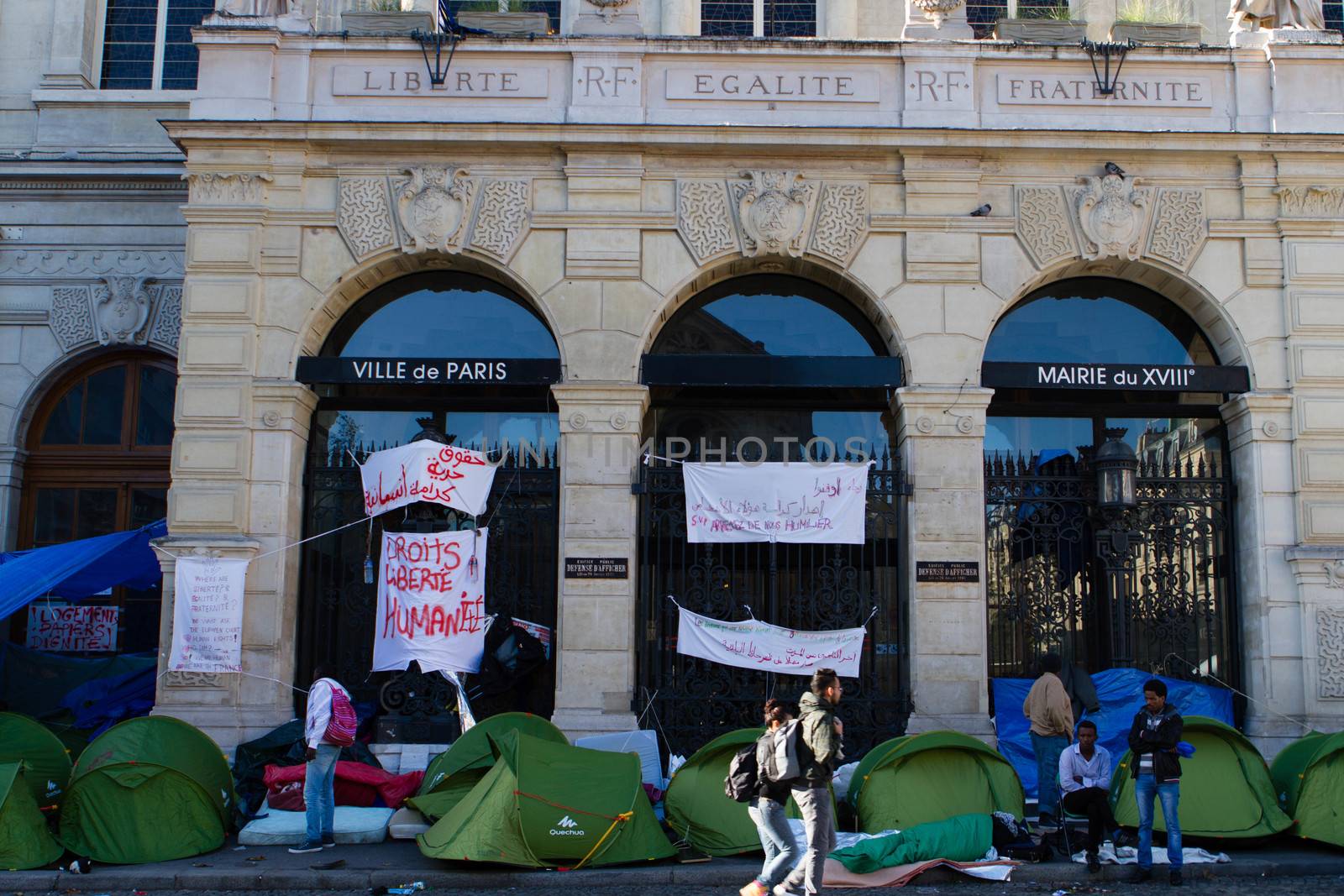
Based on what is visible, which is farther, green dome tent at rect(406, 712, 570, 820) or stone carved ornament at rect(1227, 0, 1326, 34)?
stone carved ornament at rect(1227, 0, 1326, 34)

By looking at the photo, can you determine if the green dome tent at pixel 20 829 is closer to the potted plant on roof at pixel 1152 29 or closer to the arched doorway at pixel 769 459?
the arched doorway at pixel 769 459

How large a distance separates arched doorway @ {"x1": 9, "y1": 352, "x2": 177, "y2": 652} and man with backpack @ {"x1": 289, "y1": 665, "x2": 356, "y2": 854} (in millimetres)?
6322

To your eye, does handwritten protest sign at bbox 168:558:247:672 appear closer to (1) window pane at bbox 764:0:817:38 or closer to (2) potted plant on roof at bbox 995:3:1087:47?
(1) window pane at bbox 764:0:817:38

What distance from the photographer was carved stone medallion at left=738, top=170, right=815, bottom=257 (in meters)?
14.8

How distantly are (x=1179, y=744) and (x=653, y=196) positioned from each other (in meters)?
8.25

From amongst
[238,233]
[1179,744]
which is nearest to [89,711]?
[238,233]

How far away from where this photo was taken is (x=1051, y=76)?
15.1m

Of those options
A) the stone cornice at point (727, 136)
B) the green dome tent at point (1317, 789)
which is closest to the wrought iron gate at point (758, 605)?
the stone cornice at point (727, 136)

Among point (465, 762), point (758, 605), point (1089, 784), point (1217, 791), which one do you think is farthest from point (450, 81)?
point (1217, 791)

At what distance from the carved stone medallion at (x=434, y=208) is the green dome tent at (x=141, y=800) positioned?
612 cm

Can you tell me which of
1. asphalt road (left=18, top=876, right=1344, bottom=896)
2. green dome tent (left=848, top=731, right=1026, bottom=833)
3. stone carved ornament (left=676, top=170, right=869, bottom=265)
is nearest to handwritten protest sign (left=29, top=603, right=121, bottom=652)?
asphalt road (left=18, top=876, right=1344, bottom=896)

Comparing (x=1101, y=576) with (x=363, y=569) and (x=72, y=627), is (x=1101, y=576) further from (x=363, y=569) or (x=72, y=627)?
(x=72, y=627)

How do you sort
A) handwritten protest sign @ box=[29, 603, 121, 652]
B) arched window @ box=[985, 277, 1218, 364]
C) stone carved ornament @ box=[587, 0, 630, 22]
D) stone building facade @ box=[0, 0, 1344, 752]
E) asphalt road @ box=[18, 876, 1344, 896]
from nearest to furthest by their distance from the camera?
asphalt road @ box=[18, 876, 1344, 896], stone building facade @ box=[0, 0, 1344, 752], stone carved ornament @ box=[587, 0, 630, 22], arched window @ box=[985, 277, 1218, 364], handwritten protest sign @ box=[29, 603, 121, 652]

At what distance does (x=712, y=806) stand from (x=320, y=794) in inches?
140
